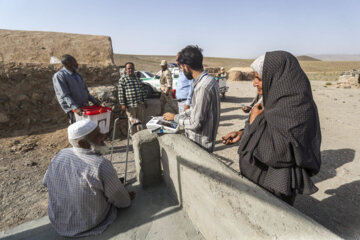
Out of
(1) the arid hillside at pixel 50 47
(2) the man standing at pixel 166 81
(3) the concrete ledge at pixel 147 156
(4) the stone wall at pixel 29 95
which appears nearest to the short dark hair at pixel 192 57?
(3) the concrete ledge at pixel 147 156

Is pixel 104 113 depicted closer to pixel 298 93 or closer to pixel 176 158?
pixel 176 158

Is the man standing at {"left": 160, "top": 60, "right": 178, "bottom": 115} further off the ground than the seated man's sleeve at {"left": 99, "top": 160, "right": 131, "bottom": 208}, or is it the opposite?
the man standing at {"left": 160, "top": 60, "right": 178, "bottom": 115}

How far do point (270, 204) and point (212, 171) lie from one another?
20.1 inches

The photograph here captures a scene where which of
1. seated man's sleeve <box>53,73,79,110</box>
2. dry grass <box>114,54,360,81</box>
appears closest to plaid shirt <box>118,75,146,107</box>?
seated man's sleeve <box>53,73,79,110</box>

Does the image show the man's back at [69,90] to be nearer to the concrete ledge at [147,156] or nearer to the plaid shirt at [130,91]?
the plaid shirt at [130,91]

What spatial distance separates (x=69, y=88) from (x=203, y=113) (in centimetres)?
283

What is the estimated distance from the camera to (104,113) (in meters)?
3.41

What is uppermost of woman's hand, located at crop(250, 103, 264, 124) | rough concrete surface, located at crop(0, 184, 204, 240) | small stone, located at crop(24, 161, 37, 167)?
woman's hand, located at crop(250, 103, 264, 124)

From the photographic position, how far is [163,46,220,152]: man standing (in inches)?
78.8

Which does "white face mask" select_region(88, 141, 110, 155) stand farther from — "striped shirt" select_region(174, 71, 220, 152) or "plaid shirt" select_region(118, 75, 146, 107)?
"plaid shirt" select_region(118, 75, 146, 107)

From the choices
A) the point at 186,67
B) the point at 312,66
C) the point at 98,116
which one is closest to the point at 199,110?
the point at 186,67

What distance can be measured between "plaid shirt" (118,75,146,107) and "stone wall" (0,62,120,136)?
2.09 meters

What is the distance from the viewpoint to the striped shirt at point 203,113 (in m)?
2.00

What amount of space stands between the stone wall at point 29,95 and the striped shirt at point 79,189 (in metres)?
4.54
